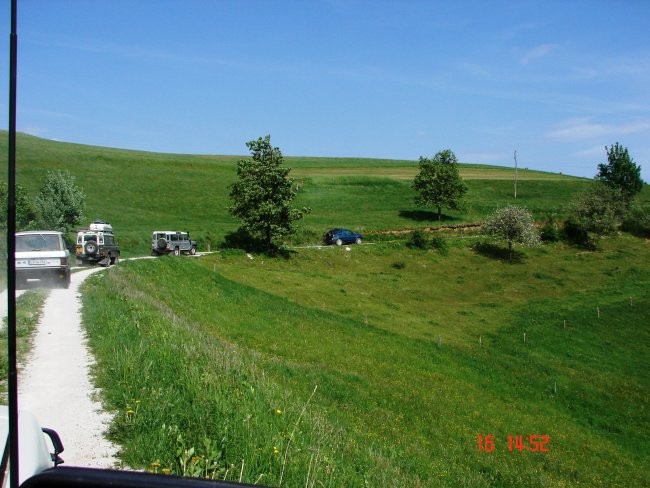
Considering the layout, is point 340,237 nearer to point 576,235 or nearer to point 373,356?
point 576,235

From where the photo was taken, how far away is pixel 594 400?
2552 cm

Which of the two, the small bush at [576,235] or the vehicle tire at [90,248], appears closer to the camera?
the vehicle tire at [90,248]

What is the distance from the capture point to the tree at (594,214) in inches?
2635

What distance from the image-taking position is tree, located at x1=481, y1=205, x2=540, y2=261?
201ft

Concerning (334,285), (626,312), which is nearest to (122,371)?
(334,285)

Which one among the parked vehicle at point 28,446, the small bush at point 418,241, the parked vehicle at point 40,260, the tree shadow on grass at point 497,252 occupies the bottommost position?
the tree shadow on grass at point 497,252

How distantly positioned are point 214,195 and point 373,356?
62.6 m

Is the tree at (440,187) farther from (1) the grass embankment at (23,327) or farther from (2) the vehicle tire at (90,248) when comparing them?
(1) the grass embankment at (23,327)

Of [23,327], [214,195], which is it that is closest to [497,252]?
[214,195]

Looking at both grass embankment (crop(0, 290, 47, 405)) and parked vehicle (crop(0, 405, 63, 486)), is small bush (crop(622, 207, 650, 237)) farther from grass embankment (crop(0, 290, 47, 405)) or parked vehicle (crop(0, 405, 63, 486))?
parked vehicle (crop(0, 405, 63, 486))

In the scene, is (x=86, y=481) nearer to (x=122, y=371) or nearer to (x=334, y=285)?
(x=122, y=371)

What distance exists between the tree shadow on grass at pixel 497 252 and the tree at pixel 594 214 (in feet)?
35.6
